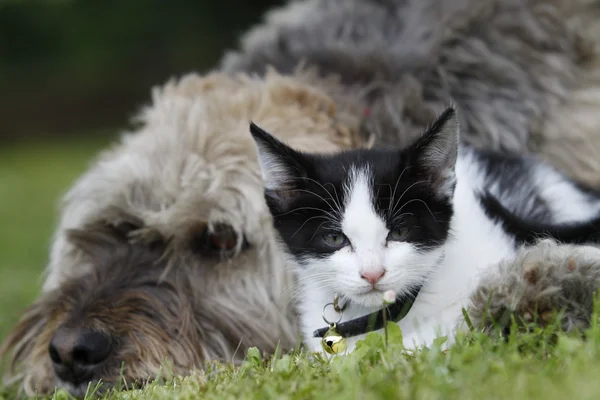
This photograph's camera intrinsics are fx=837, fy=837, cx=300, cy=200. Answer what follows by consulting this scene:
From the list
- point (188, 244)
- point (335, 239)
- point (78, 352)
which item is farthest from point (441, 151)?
point (78, 352)

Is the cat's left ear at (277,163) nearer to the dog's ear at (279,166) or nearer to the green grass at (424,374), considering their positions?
the dog's ear at (279,166)

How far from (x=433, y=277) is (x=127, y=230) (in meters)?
1.64

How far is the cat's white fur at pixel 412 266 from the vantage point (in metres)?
2.71

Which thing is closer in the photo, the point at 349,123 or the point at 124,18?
the point at 349,123

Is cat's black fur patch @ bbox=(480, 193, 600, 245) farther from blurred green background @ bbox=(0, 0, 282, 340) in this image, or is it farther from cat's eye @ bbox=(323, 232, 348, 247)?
blurred green background @ bbox=(0, 0, 282, 340)

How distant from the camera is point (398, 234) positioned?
110 inches

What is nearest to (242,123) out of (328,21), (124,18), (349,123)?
(349,123)

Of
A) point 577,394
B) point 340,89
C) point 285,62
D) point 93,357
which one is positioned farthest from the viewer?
point 285,62

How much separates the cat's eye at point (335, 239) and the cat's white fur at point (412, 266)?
34 mm

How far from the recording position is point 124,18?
18922 mm

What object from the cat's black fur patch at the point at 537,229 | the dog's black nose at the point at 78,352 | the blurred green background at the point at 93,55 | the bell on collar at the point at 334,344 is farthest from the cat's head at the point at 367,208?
the blurred green background at the point at 93,55

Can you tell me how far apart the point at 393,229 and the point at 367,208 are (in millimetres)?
114

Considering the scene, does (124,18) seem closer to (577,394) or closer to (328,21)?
(328,21)

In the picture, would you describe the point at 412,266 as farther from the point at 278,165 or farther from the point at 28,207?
the point at 28,207
